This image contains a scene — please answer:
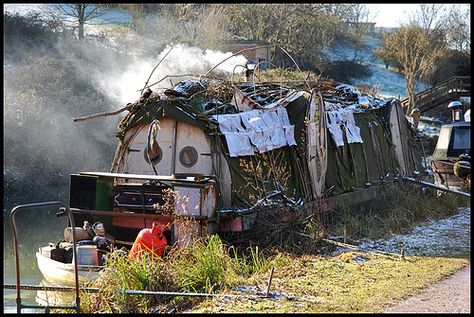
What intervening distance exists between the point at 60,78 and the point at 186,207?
2155 cm

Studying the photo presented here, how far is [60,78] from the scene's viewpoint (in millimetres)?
32438

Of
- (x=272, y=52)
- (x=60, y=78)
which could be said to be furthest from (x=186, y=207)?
(x=272, y=52)

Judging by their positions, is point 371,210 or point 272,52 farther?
point 272,52

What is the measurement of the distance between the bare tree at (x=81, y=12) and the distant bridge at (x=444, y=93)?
56.9 ft

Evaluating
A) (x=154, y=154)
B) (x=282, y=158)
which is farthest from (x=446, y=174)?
(x=154, y=154)

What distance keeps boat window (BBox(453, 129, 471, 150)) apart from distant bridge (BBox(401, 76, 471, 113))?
64.2 feet

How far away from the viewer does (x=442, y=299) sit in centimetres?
873

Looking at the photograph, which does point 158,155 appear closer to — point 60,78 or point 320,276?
point 320,276

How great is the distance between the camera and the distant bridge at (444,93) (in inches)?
1571

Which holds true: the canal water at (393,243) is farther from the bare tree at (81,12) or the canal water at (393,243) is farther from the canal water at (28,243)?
the bare tree at (81,12)

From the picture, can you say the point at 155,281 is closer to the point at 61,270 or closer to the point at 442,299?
the point at 61,270

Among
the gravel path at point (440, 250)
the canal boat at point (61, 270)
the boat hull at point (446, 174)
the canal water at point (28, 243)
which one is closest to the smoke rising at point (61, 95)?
the canal water at point (28, 243)

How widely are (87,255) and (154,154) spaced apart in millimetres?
3083

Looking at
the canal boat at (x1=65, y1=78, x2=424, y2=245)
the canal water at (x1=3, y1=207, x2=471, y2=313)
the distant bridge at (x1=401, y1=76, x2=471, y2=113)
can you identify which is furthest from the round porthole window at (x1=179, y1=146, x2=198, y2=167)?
the distant bridge at (x1=401, y1=76, x2=471, y2=113)
